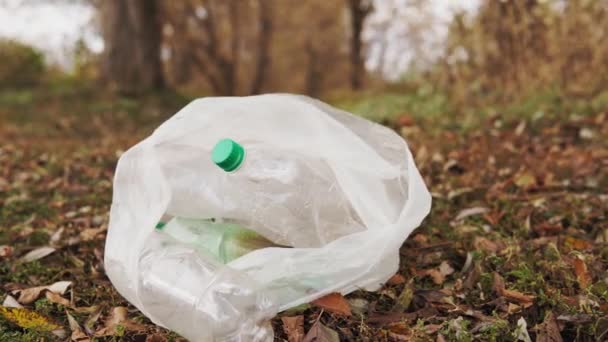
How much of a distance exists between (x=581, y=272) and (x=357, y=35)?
1054 cm

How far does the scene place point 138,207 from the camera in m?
1.69

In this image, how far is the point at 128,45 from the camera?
7129mm

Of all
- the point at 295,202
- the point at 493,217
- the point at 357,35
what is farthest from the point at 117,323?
the point at 357,35

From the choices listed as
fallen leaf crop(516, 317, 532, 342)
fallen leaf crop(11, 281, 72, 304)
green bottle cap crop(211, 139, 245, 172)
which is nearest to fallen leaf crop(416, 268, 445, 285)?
fallen leaf crop(516, 317, 532, 342)

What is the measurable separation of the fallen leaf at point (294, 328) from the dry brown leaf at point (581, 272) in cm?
79

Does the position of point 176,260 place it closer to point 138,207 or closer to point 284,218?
point 138,207

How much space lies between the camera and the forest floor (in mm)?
1585

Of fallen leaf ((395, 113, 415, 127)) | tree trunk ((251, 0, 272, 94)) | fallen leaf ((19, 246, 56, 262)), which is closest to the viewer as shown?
fallen leaf ((19, 246, 56, 262))

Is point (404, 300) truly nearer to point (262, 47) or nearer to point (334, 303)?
point (334, 303)

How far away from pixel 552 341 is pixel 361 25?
10933 millimetres

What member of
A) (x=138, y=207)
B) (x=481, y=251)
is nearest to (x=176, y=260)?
(x=138, y=207)

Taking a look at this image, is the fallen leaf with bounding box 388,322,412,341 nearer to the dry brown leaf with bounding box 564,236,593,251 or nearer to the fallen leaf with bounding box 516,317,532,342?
the fallen leaf with bounding box 516,317,532,342

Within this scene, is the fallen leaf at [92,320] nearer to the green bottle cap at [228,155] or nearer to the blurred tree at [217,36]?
the green bottle cap at [228,155]

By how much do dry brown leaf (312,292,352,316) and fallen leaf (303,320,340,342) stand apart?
58 millimetres
